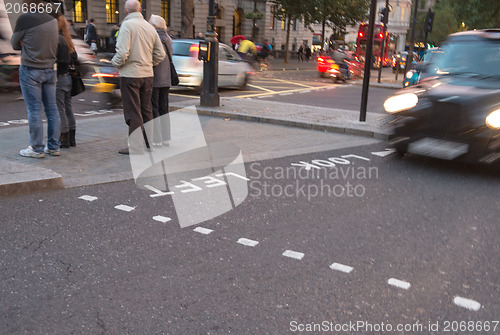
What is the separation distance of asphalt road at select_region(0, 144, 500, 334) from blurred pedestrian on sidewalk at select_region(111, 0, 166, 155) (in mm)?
1444

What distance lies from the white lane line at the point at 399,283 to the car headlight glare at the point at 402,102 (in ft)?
12.7

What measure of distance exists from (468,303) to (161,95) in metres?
5.39

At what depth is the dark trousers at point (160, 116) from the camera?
24.4 feet

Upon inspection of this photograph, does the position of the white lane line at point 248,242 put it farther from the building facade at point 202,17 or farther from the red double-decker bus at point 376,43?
the red double-decker bus at point 376,43

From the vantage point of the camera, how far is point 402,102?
7.11 meters

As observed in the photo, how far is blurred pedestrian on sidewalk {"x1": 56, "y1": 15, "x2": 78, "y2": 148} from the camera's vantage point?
677cm

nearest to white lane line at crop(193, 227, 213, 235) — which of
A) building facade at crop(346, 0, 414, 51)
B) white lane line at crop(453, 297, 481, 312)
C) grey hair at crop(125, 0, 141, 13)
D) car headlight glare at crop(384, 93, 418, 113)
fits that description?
white lane line at crop(453, 297, 481, 312)

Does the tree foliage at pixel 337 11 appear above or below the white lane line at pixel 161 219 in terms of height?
above

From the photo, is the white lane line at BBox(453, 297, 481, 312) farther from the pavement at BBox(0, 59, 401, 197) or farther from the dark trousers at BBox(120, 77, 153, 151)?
the dark trousers at BBox(120, 77, 153, 151)

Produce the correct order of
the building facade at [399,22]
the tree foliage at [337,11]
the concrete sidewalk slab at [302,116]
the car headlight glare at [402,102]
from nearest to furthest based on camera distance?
the car headlight glare at [402,102]
the concrete sidewalk slab at [302,116]
the tree foliage at [337,11]
the building facade at [399,22]

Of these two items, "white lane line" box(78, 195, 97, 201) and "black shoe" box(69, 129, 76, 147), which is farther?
"black shoe" box(69, 129, 76, 147)

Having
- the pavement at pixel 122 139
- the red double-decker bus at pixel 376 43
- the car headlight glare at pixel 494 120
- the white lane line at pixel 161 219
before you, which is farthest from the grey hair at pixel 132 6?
the red double-decker bus at pixel 376 43

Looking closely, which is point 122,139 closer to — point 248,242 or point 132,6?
point 132,6

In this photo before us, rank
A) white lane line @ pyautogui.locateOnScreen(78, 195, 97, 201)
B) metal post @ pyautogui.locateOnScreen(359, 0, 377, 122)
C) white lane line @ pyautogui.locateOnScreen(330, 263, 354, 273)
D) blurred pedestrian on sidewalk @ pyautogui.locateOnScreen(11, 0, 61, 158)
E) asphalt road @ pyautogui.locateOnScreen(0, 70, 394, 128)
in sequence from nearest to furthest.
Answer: white lane line @ pyautogui.locateOnScreen(330, 263, 354, 273) < white lane line @ pyautogui.locateOnScreen(78, 195, 97, 201) < blurred pedestrian on sidewalk @ pyautogui.locateOnScreen(11, 0, 61, 158) < metal post @ pyautogui.locateOnScreen(359, 0, 377, 122) < asphalt road @ pyautogui.locateOnScreen(0, 70, 394, 128)
